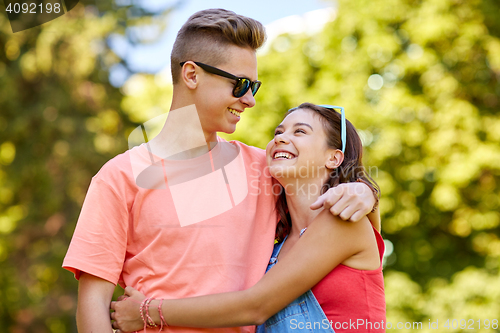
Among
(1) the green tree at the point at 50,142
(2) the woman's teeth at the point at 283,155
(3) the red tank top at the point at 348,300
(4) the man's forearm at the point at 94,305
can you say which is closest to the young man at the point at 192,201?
(4) the man's forearm at the point at 94,305

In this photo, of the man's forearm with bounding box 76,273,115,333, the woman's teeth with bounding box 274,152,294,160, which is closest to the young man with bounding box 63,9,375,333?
the man's forearm with bounding box 76,273,115,333

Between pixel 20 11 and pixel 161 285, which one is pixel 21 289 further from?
pixel 161 285

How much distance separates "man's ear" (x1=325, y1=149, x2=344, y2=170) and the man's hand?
1.33ft

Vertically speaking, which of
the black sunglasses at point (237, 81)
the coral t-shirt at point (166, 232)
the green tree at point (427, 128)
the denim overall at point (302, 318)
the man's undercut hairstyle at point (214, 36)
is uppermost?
the man's undercut hairstyle at point (214, 36)

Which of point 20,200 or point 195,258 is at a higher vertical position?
point 195,258

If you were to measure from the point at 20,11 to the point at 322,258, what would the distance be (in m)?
11.4

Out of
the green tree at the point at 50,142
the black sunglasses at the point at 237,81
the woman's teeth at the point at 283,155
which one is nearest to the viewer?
the black sunglasses at the point at 237,81

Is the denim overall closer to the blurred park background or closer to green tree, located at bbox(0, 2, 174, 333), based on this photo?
the blurred park background

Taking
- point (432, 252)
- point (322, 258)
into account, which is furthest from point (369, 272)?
point (432, 252)

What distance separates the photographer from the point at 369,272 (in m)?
2.21

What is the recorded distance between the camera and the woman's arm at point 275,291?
203 cm

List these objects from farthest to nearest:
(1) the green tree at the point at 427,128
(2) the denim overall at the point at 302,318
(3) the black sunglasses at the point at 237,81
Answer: (1) the green tree at the point at 427,128 < (3) the black sunglasses at the point at 237,81 < (2) the denim overall at the point at 302,318

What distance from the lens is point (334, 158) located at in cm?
258

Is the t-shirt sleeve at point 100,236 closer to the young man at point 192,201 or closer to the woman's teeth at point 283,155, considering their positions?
the young man at point 192,201
